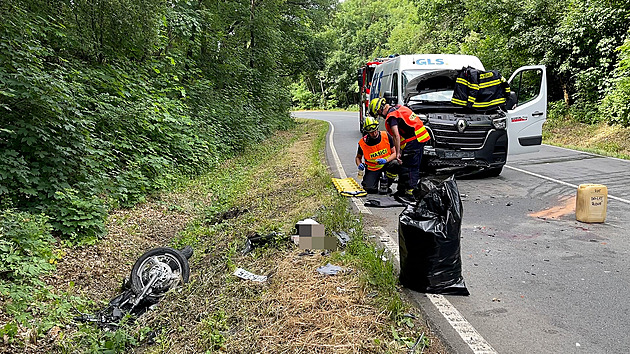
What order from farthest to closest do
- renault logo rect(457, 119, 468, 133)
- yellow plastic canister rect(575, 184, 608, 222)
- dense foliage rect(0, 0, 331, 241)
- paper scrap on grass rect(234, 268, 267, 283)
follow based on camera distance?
renault logo rect(457, 119, 468, 133) < yellow plastic canister rect(575, 184, 608, 222) < dense foliage rect(0, 0, 331, 241) < paper scrap on grass rect(234, 268, 267, 283)

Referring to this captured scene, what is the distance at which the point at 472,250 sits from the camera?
5.03 m

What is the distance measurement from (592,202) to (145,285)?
5.53m

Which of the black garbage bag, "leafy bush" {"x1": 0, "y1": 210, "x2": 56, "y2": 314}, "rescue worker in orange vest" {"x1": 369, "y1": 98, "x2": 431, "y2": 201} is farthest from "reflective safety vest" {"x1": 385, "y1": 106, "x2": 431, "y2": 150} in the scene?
"leafy bush" {"x1": 0, "y1": 210, "x2": 56, "y2": 314}

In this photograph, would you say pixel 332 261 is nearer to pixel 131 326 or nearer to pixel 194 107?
pixel 131 326

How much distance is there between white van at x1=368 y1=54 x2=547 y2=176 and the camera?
862 cm

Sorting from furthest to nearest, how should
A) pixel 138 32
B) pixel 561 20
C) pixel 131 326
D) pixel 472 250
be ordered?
pixel 561 20 → pixel 138 32 → pixel 472 250 → pixel 131 326

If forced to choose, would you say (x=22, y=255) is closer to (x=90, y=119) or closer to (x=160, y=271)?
(x=160, y=271)

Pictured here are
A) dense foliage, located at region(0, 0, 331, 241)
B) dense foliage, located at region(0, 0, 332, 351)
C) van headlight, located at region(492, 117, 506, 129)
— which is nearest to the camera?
dense foliage, located at region(0, 0, 332, 351)

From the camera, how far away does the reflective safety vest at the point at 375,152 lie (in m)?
7.47

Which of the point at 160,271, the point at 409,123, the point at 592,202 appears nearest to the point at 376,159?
the point at 409,123

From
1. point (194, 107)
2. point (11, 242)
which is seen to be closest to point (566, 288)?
point (11, 242)

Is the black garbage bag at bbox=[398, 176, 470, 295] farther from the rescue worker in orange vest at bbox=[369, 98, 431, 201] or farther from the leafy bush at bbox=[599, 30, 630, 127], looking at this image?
the leafy bush at bbox=[599, 30, 630, 127]

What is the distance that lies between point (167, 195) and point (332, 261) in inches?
195

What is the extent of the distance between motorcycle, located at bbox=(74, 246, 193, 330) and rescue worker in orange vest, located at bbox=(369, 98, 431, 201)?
3.89 metres
